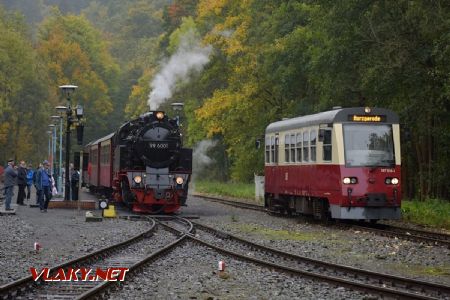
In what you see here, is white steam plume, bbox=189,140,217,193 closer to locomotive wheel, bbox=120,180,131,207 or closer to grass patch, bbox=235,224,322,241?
locomotive wheel, bbox=120,180,131,207

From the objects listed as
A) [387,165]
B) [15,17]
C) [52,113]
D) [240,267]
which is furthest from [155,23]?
[240,267]

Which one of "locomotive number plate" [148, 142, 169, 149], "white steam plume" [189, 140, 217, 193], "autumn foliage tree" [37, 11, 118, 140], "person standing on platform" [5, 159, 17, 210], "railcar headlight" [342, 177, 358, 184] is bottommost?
"railcar headlight" [342, 177, 358, 184]

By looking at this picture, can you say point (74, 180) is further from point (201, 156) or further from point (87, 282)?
point (201, 156)

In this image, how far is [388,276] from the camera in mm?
13195

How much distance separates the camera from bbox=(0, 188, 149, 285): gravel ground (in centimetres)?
1600

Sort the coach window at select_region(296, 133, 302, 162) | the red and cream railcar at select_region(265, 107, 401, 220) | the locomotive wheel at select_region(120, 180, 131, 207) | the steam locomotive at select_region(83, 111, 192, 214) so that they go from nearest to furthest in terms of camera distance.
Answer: the red and cream railcar at select_region(265, 107, 401, 220) < the coach window at select_region(296, 133, 302, 162) < the steam locomotive at select_region(83, 111, 192, 214) < the locomotive wheel at select_region(120, 180, 131, 207)

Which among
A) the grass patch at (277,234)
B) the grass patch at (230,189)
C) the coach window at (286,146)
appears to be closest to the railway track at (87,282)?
the grass patch at (277,234)

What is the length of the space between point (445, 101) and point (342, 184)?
8.71 m

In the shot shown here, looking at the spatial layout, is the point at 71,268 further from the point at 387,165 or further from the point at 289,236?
the point at 387,165

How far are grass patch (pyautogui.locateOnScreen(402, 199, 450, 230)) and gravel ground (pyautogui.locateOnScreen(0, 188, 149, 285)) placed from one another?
8328mm

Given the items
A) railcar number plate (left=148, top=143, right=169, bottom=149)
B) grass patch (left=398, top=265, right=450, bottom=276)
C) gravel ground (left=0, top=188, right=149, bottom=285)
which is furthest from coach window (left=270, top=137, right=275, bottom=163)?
grass patch (left=398, top=265, right=450, bottom=276)

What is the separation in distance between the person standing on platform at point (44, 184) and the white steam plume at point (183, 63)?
20791mm

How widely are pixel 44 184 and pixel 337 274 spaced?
19.1 metres

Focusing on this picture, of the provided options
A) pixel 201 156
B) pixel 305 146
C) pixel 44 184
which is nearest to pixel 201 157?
pixel 201 156
